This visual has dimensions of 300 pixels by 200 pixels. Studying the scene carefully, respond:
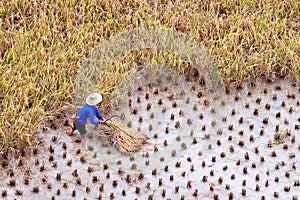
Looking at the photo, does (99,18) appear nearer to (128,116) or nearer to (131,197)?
(128,116)

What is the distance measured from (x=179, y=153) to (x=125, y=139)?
48 centimetres

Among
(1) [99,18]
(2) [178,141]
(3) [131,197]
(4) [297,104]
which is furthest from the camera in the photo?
(1) [99,18]

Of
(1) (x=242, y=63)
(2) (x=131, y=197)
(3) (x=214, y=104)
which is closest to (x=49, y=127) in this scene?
(2) (x=131, y=197)

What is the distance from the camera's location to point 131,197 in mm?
5684

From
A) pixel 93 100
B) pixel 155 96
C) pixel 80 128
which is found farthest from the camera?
pixel 155 96

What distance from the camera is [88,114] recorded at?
5871 millimetres

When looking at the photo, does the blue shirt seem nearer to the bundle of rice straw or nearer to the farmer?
the farmer

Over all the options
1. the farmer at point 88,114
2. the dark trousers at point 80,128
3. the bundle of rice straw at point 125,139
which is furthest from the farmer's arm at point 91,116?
the bundle of rice straw at point 125,139

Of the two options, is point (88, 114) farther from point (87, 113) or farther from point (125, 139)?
point (125, 139)

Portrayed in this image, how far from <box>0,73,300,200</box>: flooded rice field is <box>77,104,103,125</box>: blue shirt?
28cm

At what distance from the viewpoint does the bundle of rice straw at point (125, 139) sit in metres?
6.06

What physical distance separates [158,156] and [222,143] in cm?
59

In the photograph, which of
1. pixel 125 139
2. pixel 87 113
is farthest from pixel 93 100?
pixel 125 139

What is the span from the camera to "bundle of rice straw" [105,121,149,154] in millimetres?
6059
